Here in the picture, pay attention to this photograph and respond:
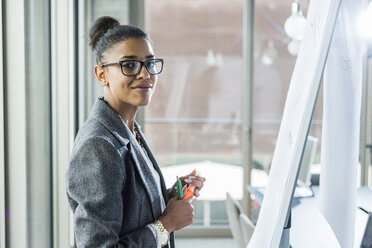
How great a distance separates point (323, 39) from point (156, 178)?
22.3 inches

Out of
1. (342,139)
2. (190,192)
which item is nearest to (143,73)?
(190,192)

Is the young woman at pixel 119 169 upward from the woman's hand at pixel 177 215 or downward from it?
upward

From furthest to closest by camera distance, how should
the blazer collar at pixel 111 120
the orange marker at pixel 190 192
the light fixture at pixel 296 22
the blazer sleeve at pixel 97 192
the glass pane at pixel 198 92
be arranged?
the glass pane at pixel 198 92
the light fixture at pixel 296 22
the orange marker at pixel 190 192
the blazer collar at pixel 111 120
the blazer sleeve at pixel 97 192

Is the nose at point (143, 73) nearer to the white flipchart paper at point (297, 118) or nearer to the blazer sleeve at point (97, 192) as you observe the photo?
the blazer sleeve at point (97, 192)

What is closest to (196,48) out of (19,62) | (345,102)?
(19,62)

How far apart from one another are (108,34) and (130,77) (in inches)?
5.9

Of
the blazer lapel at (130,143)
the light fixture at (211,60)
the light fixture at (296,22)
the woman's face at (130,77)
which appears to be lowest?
the blazer lapel at (130,143)

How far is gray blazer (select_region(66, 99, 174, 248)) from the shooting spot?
0.86 m

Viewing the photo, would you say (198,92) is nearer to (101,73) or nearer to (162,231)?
(101,73)

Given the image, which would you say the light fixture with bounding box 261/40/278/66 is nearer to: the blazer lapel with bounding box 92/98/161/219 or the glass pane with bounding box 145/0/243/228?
the glass pane with bounding box 145/0/243/228

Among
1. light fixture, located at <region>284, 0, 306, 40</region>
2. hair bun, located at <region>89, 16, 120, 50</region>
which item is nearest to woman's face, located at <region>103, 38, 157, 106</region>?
hair bun, located at <region>89, 16, 120, 50</region>

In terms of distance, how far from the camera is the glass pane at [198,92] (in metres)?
3.62

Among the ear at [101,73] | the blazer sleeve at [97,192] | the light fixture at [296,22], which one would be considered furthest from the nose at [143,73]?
the light fixture at [296,22]

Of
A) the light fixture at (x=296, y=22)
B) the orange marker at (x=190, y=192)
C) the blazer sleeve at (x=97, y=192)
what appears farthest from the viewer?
the light fixture at (x=296, y=22)
